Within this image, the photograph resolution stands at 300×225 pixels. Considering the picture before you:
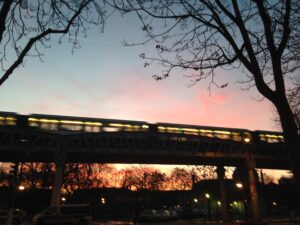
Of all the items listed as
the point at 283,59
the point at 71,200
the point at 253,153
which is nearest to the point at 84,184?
the point at 71,200

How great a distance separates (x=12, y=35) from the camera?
25.7 feet

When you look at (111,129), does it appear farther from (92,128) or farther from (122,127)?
(92,128)

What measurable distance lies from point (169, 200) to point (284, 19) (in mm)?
94800

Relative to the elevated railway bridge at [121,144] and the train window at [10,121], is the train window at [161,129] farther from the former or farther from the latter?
the train window at [10,121]

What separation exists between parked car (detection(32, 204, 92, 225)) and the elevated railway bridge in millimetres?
13308

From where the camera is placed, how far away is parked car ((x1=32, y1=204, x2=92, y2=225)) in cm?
3303

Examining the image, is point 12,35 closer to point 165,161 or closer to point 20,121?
point 20,121

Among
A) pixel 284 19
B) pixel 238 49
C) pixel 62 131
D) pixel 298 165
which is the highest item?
pixel 62 131

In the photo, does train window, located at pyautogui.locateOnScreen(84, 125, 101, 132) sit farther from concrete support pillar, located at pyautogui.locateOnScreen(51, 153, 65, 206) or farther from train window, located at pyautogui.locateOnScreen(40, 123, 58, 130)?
concrete support pillar, located at pyautogui.locateOnScreen(51, 153, 65, 206)

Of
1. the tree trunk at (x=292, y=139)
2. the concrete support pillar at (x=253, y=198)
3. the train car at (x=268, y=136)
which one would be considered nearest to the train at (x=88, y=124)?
the concrete support pillar at (x=253, y=198)

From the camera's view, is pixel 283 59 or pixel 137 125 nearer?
pixel 283 59

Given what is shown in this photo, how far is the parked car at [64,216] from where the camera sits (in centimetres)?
3303

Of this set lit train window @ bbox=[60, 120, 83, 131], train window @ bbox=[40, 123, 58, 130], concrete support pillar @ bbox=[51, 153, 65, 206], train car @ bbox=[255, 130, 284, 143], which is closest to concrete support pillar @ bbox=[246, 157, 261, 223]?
train car @ bbox=[255, 130, 284, 143]

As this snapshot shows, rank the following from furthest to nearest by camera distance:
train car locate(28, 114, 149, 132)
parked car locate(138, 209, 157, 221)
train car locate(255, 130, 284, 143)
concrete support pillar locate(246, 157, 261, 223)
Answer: train car locate(255, 130, 284, 143)
parked car locate(138, 209, 157, 221)
train car locate(28, 114, 149, 132)
concrete support pillar locate(246, 157, 261, 223)
